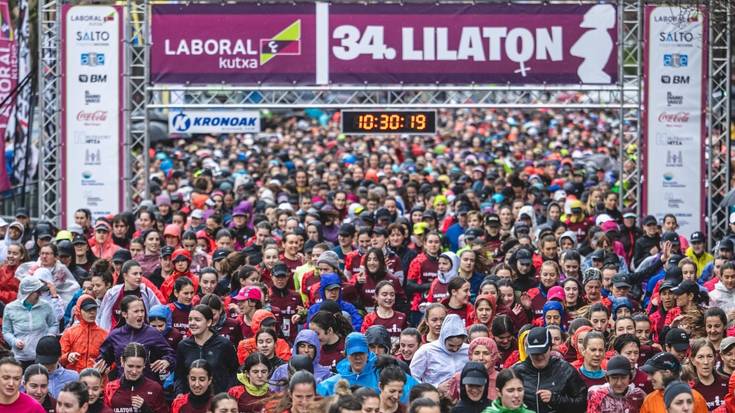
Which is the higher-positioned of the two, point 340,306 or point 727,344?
point 340,306

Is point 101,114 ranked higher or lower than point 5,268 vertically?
higher

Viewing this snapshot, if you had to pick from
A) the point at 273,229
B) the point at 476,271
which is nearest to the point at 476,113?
the point at 273,229

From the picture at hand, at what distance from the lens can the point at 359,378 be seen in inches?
486

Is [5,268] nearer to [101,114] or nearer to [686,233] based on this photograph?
[101,114]

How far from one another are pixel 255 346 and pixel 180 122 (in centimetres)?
1096

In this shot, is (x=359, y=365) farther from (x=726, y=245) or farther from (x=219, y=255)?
(x=726, y=245)

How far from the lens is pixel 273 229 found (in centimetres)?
2148

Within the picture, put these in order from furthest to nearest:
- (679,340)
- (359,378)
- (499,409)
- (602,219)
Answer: (602,219) → (679,340) → (359,378) → (499,409)

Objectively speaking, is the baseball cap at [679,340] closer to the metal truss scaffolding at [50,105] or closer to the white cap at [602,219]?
the white cap at [602,219]

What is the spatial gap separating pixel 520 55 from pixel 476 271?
7572 millimetres

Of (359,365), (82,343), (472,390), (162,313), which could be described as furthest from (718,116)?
(472,390)

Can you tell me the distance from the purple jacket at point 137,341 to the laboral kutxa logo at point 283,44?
1116 cm

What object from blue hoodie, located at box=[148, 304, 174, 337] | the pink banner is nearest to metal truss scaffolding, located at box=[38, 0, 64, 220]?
the pink banner

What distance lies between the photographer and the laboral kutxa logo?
2439cm
